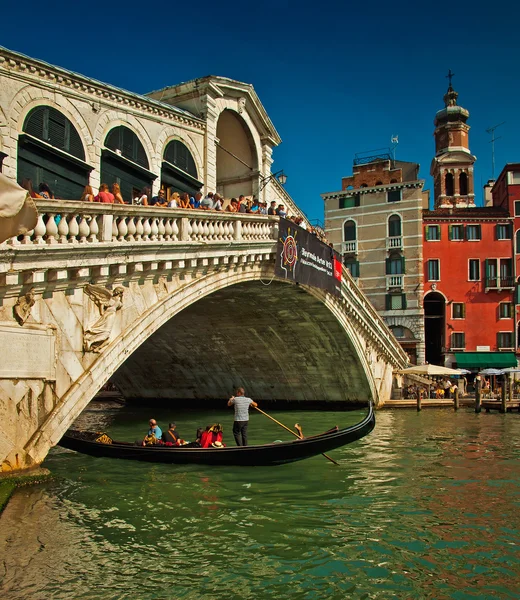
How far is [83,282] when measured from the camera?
760cm

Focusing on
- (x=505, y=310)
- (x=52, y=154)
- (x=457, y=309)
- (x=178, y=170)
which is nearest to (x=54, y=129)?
(x=52, y=154)

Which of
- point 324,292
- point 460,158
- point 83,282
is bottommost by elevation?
point 83,282

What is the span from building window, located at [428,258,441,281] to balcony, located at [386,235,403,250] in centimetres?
171

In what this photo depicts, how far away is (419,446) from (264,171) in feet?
29.5

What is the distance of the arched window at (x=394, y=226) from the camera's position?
29.8 m

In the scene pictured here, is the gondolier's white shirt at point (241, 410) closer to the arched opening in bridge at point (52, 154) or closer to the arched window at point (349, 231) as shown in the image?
the arched opening in bridge at point (52, 154)

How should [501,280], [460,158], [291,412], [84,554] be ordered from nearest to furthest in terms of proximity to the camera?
[84,554], [291,412], [501,280], [460,158]

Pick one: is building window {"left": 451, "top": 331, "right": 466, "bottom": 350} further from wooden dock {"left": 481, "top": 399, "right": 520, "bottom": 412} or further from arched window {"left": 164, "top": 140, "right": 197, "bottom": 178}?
arched window {"left": 164, "top": 140, "right": 197, "bottom": 178}

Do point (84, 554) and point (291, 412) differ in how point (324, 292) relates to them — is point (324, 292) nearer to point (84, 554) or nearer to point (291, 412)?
point (291, 412)

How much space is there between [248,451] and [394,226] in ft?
76.7

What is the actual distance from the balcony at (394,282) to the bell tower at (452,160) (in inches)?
334

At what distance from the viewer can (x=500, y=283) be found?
2838 centimetres

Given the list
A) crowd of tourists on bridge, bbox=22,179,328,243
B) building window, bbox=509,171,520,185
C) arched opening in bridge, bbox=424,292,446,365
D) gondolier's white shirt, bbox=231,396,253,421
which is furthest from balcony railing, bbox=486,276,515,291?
gondolier's white shirt, bbox=231,396,253,421

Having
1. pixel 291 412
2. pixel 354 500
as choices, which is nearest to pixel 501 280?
pixel 291 412
